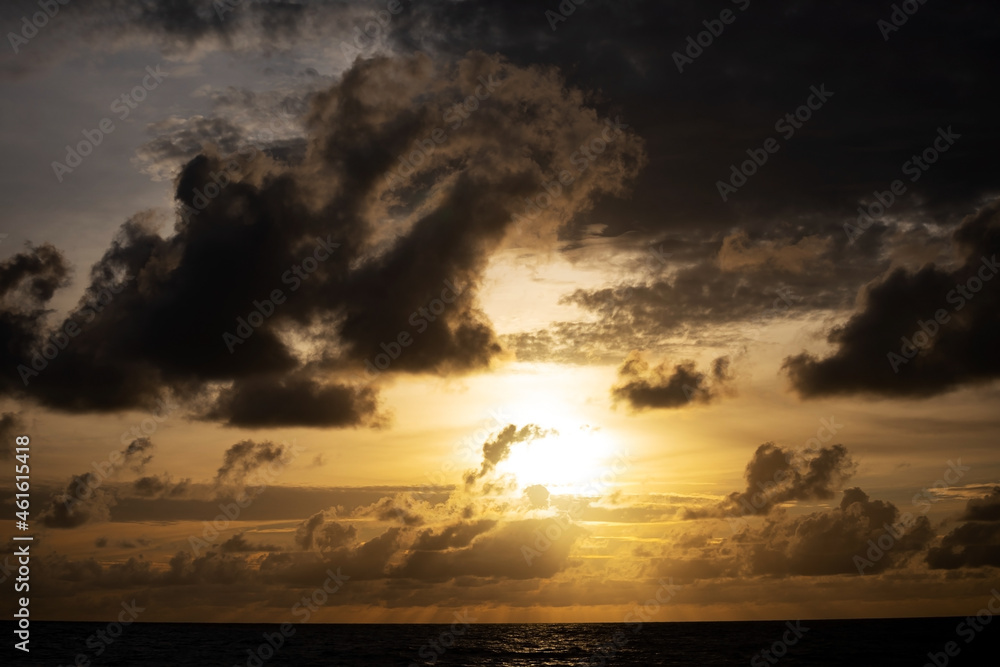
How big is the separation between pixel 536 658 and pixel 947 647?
3322 inches

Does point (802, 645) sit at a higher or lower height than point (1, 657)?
lower

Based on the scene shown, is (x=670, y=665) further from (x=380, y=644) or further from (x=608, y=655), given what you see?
(x=380, y=644)

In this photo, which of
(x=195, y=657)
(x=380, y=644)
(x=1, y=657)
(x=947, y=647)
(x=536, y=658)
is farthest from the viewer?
(x=380, y=644)

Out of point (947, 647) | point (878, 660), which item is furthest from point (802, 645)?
point (878, 660)

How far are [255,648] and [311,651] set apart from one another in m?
21.3

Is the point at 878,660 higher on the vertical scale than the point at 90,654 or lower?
lower

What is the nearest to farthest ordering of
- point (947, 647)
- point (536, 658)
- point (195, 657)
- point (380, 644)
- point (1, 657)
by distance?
point (1, 657) → point (195, 657) → point (536, 658) → point (947, 647) → point (380, 644)

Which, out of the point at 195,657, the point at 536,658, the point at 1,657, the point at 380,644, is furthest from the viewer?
the point at 380,644

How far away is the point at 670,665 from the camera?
403 ft

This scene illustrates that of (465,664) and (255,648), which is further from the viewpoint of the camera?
(255,648)

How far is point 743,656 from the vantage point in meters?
136

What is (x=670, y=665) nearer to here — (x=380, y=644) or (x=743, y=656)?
(x=743, y=656)

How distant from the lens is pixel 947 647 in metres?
154

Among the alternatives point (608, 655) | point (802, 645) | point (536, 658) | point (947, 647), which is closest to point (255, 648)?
point (536, 658)
